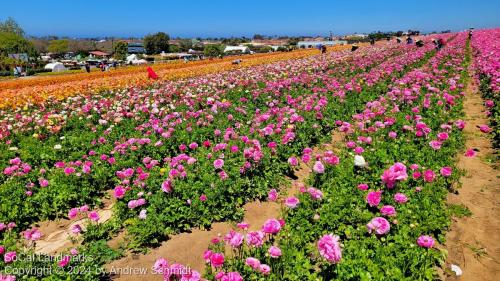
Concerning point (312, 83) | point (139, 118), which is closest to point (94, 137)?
point (139, 118)

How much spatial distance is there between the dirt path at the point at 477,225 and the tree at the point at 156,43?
13125 cm

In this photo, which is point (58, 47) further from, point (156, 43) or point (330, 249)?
point (330, 249)

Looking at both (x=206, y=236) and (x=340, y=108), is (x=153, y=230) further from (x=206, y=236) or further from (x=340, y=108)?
(x=340, y=108)

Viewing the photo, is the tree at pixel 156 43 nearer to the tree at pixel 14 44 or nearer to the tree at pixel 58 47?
the tree at pixel 58 47

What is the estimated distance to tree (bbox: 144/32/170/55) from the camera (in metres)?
128

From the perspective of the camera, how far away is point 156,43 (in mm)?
128625

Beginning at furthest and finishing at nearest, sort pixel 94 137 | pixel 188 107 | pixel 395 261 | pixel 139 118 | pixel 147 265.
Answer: pixel 188 107
pixel 139 118
pixel 94 137
pixel 147 265
pixel 395 261

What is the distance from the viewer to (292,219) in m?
5.25

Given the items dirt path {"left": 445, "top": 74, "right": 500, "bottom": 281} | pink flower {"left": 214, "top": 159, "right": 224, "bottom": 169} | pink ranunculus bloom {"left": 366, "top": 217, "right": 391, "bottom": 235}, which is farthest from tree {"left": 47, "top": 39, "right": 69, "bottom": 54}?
pink ranunculus bloom {"left": 366, "top": 217, "right": 391, "bottom": 235}

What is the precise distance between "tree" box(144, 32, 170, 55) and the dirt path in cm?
13125

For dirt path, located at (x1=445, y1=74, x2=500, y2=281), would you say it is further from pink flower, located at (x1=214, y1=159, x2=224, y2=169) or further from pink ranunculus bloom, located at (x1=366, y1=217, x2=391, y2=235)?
pink flower, located at (x1=214, y1=159, x2=224, y2=169)

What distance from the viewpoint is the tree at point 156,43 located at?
12812cm

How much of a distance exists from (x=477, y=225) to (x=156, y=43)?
13391cm

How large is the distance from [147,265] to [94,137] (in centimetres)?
560
